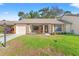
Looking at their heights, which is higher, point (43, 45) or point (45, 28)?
point (45, 28)

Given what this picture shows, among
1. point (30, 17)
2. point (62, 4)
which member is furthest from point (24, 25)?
point (62, 4)

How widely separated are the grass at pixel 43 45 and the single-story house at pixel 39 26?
181 millimetres

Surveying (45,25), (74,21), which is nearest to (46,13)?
(45,25)

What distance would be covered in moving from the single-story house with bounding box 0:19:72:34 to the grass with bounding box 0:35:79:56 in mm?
181

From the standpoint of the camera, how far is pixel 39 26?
12.7m

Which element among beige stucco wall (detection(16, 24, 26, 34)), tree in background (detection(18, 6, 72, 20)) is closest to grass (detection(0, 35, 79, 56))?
beige stucco wall (detection(16, 24, 26, 34))

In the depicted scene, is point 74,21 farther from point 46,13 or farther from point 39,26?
point 39,26

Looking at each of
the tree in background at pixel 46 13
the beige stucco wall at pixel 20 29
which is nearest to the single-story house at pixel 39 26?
the beige stucco wall at pixel 20 29

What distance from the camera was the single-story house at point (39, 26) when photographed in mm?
12672

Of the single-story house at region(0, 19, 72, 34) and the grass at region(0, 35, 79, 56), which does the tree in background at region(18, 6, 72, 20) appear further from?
the grass at region(0, 35, 79, 56)

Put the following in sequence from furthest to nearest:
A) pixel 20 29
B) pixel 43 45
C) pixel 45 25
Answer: pixel 45 25 → pixel 20 29 → pixel 43 45

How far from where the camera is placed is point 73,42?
12.5m

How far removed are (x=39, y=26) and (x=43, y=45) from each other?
1.76ft

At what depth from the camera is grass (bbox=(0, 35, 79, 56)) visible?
489 inches
